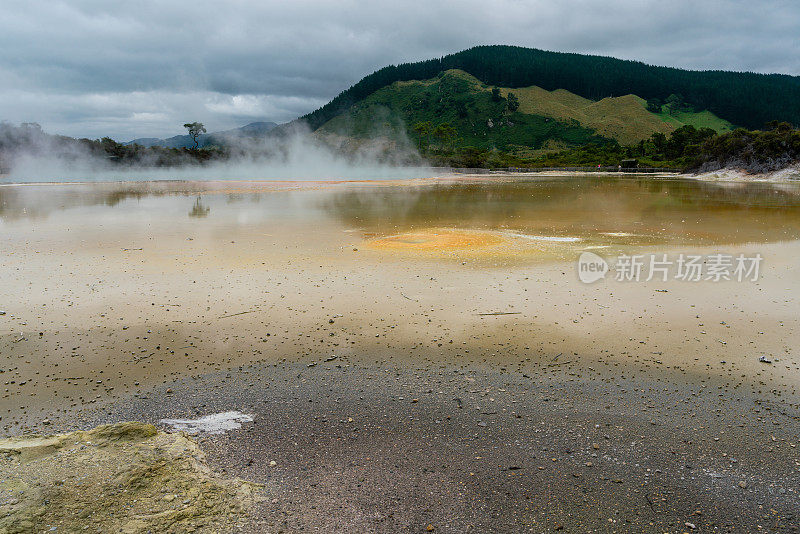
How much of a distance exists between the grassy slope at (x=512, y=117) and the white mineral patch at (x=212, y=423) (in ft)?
472

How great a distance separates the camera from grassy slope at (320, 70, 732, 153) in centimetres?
15138

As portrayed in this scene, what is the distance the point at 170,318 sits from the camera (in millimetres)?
7922

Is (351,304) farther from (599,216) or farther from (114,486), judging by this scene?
(599,216)

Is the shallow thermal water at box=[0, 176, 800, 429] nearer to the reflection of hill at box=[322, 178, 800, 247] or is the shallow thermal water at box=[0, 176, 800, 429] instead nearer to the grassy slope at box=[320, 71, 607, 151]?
the reflection of hill at box=[322, 178, 800, 247]

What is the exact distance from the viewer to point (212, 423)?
4.91 meters

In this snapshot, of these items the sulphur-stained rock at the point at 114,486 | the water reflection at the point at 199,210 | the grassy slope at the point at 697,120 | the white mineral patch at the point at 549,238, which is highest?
the grassy slope at the point at 697,120

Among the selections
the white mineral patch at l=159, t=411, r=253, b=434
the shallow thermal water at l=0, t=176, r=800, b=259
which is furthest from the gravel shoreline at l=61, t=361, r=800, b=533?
the shallow thermal water at l=0, t=176, r=800, b=259

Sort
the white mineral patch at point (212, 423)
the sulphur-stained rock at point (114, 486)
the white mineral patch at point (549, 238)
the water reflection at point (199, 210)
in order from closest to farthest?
the sulphur-stained rock at point (114, 486) < the white mineral patch at point (212, 423) < the white mineral patch at point (549, 238) < the water reflection at point (199, 210)
